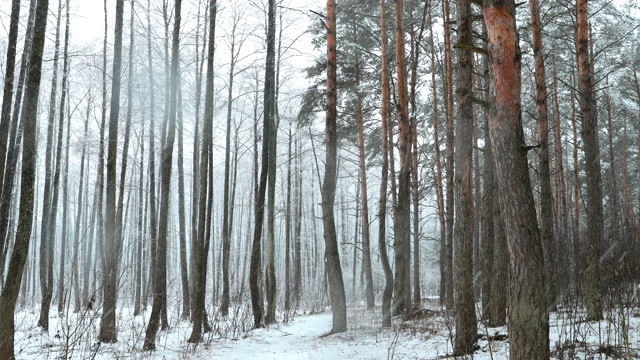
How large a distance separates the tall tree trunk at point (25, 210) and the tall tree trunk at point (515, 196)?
6.20m

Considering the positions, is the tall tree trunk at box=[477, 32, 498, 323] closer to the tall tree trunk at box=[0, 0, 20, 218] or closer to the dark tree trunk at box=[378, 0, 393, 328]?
the dark tree trunk at box=[378, 0, 393, 328]

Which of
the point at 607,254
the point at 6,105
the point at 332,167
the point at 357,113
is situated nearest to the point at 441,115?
the point at 357,113

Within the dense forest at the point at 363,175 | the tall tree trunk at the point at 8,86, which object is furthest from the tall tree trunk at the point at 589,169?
the tall tree trunk at the point at 8,86

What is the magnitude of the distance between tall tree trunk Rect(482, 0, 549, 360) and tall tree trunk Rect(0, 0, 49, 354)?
20.3 ft

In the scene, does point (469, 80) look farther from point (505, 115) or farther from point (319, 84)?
point (319, 84)

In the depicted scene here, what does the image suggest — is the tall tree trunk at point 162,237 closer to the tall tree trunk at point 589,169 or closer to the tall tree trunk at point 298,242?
the tall tree trunk at point 589,169

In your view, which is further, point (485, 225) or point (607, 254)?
point (485, 225)

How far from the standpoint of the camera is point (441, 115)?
20250 millimetres

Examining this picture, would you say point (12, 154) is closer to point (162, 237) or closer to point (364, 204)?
point (162, 237)

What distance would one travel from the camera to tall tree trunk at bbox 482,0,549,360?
4.07 metres

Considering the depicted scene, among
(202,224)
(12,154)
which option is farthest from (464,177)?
(12,154)

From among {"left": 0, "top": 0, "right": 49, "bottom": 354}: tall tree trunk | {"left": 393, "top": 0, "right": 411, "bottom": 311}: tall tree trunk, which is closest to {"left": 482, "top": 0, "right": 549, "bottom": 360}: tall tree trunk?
{"left": 393, "top": 0, "right": 411, "bottom": 311}: tall tree trunk

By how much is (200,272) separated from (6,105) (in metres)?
5.06

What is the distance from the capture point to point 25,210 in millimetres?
6547
